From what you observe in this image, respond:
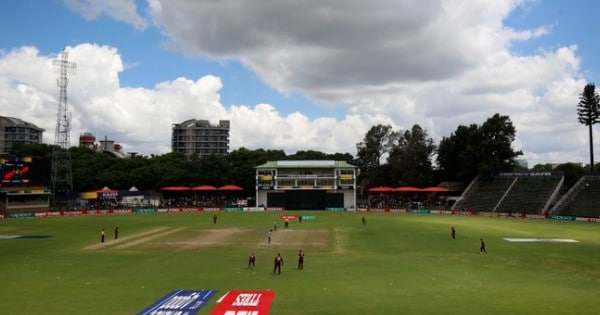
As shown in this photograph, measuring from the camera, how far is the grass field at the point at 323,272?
80.8ft

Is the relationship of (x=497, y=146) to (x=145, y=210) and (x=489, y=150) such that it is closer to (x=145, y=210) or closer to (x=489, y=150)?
(x=489, y=150)

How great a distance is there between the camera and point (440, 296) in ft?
86.6

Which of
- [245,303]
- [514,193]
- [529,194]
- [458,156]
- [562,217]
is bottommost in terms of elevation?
[245,303]

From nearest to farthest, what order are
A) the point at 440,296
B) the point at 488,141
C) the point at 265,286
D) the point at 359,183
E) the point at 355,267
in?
the point at 440,296 → the point at 265,286 → the point at 355,267 → the point at 488,141 → the point at 359,183

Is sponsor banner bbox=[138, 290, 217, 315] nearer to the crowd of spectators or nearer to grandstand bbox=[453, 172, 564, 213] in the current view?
grandstand bbox=[453, 172, 564, 213]

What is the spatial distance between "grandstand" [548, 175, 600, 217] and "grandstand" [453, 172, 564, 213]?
9.57 feet

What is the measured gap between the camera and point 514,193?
101062 mm

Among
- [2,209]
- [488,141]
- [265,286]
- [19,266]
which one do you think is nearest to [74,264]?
[19,266]

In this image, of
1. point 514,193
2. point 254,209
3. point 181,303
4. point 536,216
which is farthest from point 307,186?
point 181,303

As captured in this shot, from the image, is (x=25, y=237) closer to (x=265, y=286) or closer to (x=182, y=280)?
(x=182, y=280)

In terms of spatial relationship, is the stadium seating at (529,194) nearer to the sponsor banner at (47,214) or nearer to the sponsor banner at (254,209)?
the sponsor banner at (254,209)

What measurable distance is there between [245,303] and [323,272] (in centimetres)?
996

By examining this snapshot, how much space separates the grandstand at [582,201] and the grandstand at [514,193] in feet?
9.57

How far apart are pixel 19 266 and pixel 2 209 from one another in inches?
2830
